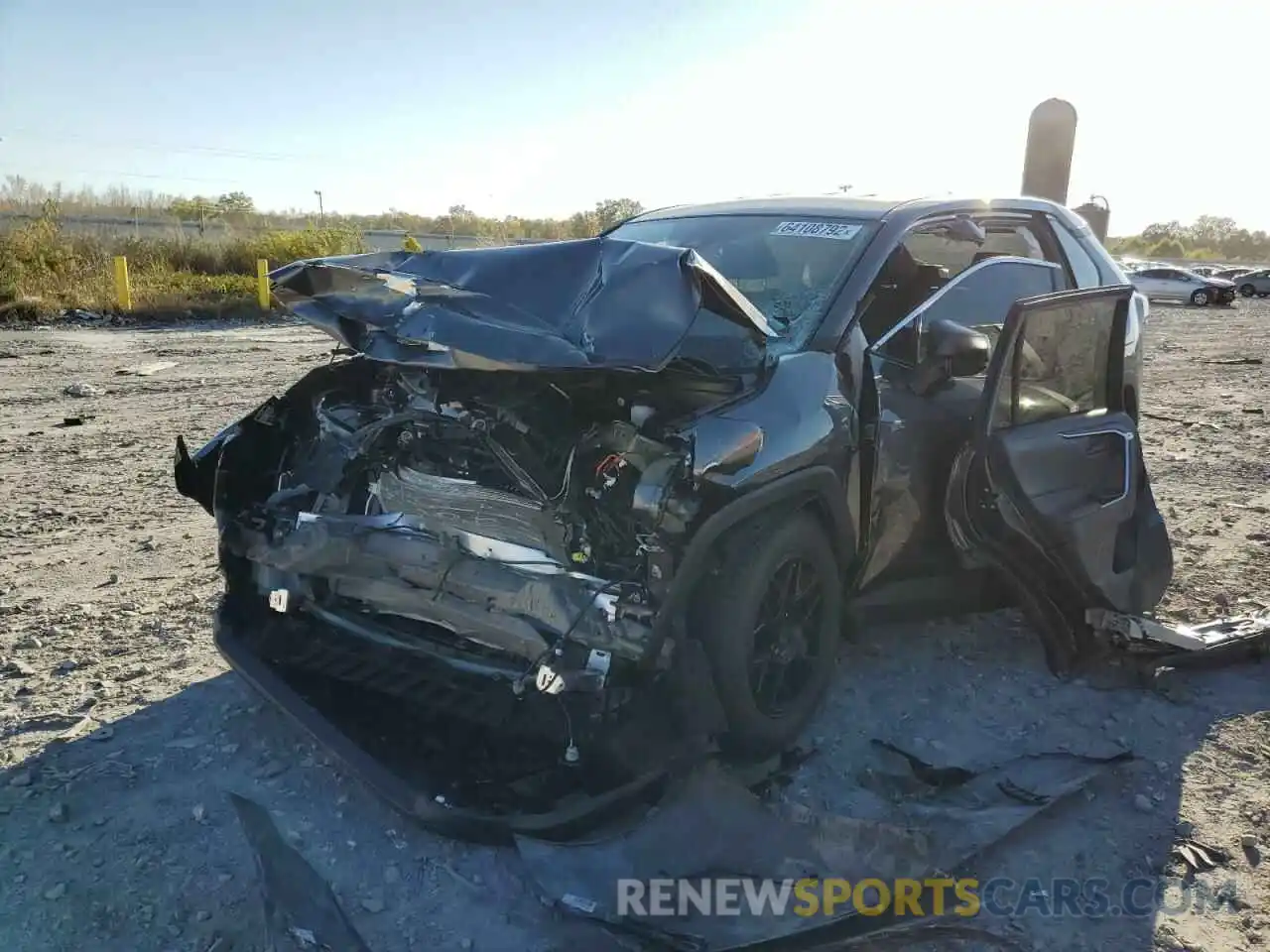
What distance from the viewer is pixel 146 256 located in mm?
22953

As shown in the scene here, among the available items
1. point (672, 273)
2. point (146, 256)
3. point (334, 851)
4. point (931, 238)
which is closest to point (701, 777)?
point (334, 851)

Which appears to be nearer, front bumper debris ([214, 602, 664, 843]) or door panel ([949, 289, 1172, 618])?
front bumper debris ([214, 602, 664, 843])

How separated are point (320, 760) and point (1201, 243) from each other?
82513mm

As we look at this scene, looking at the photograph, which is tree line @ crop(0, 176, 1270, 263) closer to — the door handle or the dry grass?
the dry grass

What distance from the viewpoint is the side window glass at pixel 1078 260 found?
4.62 m

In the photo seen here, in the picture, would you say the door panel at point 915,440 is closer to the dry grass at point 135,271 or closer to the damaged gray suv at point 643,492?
the damaged gray suv at point 643,492

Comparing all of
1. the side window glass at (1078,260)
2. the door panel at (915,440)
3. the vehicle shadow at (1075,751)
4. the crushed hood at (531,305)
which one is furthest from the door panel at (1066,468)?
the crushed hood at (531,305)

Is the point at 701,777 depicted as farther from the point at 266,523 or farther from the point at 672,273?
the point at 266,523

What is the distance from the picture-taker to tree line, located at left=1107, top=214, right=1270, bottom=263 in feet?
208

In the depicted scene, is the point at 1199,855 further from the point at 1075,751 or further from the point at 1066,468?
the point at 1066,468

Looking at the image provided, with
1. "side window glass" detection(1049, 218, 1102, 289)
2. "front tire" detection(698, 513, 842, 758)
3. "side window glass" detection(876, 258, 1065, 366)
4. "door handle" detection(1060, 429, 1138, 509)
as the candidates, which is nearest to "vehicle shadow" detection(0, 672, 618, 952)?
"front tire" detection(698, 513, 842, 758)

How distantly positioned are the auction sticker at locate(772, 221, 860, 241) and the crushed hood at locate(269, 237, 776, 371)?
0.84 meters

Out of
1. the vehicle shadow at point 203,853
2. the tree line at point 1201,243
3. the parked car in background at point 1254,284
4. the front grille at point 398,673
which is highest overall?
the tree line at point 1201,243

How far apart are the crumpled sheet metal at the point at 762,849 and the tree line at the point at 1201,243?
68661 millimetres
